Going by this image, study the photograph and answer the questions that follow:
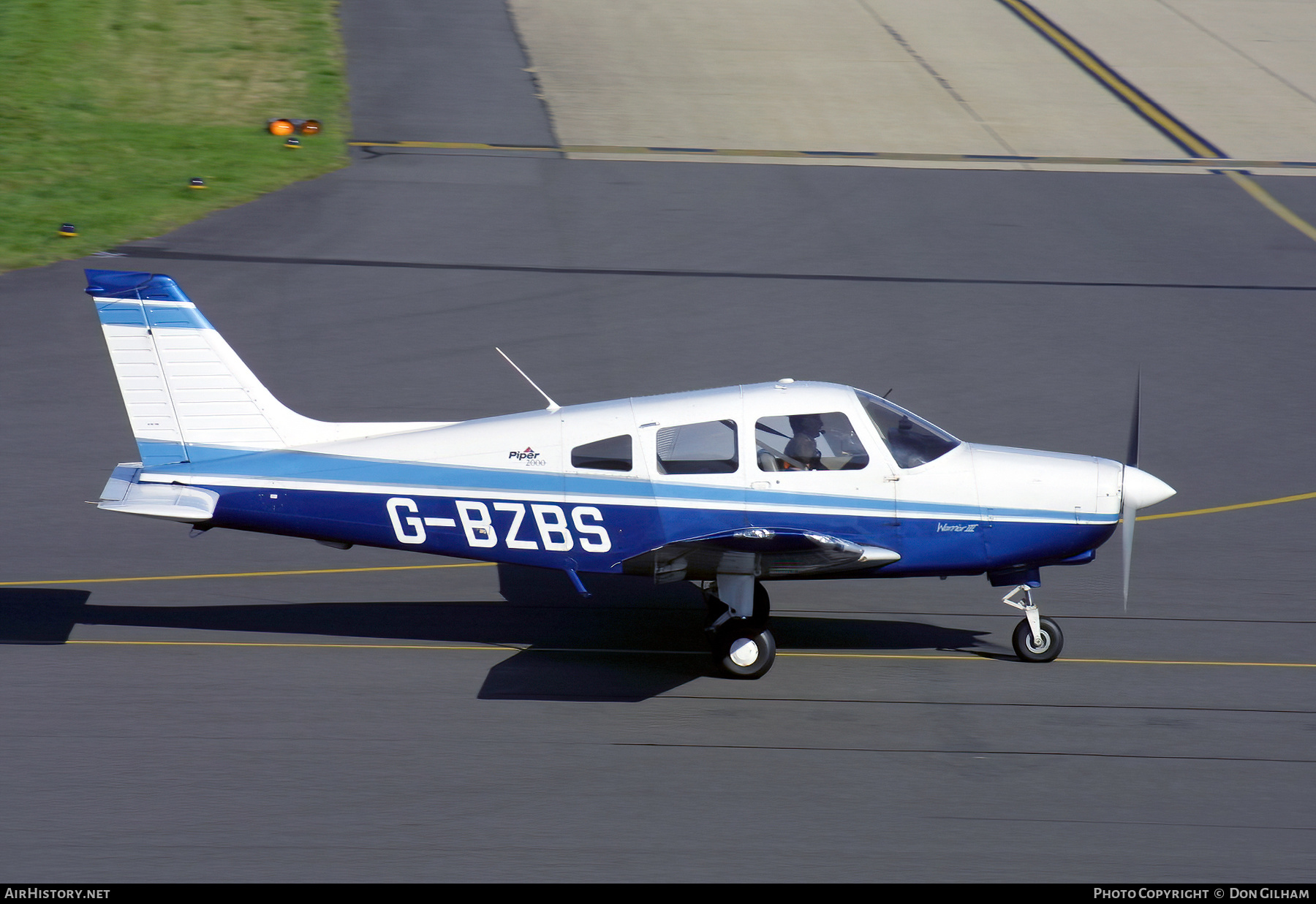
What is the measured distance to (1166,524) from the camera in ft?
44.4

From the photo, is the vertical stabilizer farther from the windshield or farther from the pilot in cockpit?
the windshield

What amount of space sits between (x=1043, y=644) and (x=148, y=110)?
20.9 meters

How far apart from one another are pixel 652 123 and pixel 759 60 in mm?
4966

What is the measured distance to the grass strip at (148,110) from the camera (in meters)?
20.4

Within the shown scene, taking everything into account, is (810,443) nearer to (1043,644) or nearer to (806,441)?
(806,441)

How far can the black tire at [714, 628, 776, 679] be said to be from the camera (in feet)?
33.3

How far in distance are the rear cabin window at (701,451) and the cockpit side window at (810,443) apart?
26cm

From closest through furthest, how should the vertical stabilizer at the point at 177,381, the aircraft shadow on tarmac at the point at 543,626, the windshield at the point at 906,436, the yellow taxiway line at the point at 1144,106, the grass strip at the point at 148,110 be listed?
the vertical stabilizer at the point at 177,381 → the windshield at the point at 906,436 → the aircraft shadow on tarmac at the point at 543,626 → the grass strip at the point at 148,110 → the yellow taxiway line at the point at 1144,106

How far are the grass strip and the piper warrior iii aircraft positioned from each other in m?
10.5

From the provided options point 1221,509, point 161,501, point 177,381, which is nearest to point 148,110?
point 177,381

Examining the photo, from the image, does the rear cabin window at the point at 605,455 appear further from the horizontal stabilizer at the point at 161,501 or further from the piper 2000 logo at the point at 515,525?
the horizontal stabilizer at the point at 161,501

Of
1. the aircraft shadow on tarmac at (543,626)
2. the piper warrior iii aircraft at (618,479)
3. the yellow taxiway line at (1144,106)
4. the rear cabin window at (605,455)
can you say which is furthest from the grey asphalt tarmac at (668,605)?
the rear cabin window at (605,455)
